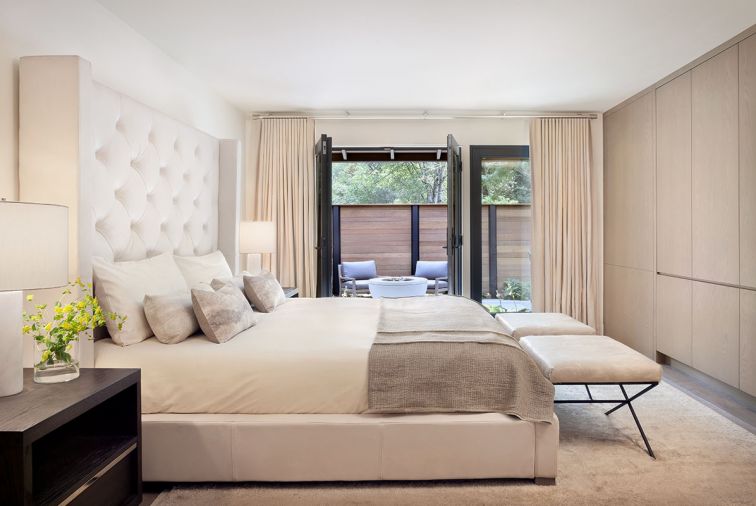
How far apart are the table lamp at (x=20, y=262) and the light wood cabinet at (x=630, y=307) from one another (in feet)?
14.7

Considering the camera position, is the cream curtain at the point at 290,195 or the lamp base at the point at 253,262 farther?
the cream curtain at the point at 290,195

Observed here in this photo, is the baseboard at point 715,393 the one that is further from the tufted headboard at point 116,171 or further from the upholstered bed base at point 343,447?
the tufted headboard at point 116,171

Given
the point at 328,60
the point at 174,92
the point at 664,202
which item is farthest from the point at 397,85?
the point at 664,202

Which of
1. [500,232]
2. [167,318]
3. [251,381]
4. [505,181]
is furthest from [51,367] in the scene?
[505,181]

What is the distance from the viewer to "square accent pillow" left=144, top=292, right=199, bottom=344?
2.44 meters

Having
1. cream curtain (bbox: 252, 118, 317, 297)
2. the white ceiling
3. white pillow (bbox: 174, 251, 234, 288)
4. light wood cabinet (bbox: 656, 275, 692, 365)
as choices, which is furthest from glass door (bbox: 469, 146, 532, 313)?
white pillow (bbox: 174, 251, 234, 288)

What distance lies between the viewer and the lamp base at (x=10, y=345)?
5.49 ft

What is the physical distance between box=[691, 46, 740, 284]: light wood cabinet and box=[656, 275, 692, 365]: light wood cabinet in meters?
0.27

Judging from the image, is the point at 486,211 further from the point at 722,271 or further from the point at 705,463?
the point at 705,463

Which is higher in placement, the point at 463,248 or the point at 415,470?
the point at 463,248

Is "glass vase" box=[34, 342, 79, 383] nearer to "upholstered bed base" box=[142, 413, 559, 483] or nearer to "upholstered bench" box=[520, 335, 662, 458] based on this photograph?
"upholstered bed base" box=[142, 413, 559, 483]

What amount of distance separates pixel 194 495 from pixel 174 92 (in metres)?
2.80

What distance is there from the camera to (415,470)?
226 cm

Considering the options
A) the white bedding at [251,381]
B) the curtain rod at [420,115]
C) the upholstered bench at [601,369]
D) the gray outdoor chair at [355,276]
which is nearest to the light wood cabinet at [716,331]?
the upholstered bench at [601,369]
